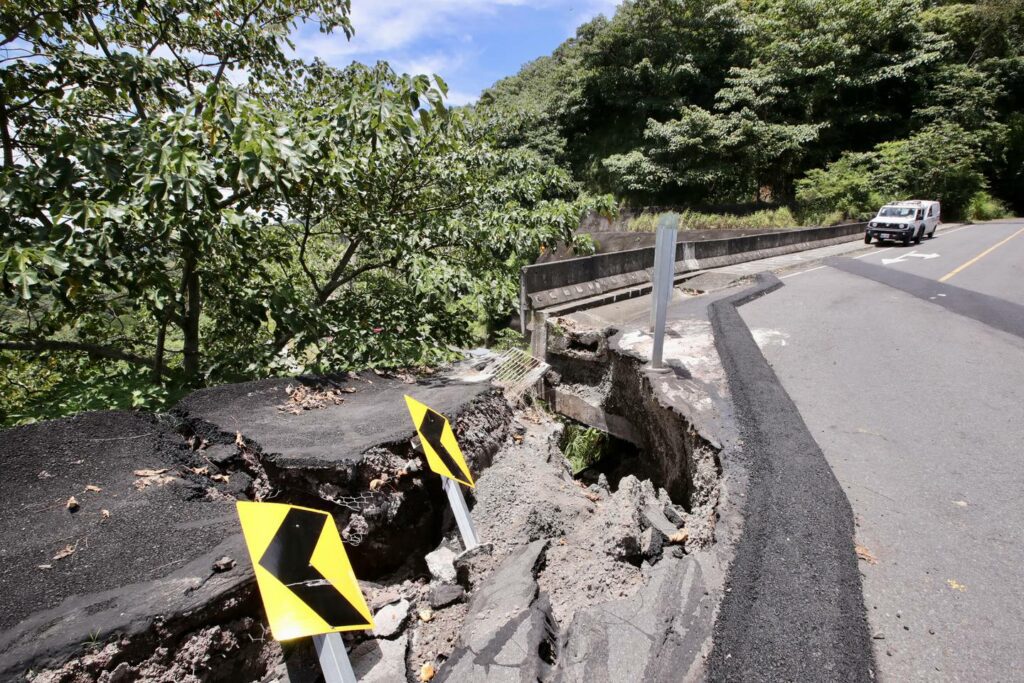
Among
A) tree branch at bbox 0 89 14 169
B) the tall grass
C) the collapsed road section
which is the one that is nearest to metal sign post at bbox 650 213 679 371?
the collapsed road section

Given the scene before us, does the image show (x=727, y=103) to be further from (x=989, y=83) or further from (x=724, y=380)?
(x=724, y=380)

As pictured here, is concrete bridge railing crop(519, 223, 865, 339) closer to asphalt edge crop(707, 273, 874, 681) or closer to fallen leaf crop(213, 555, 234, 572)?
asphalt edge crop(707, 273, 874, 681)

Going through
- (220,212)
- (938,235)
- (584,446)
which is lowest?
(584,446)

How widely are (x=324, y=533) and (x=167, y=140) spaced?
339 cm

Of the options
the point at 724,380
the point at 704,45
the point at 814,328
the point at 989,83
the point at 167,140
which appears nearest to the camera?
the point at 167,140

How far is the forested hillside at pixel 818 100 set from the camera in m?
28.1

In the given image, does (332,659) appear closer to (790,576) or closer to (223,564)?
(223,564)

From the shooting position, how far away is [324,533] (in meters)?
2.71

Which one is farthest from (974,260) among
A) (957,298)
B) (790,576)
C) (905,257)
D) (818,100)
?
(818,100)

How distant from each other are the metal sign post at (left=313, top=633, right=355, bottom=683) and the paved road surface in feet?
7.51

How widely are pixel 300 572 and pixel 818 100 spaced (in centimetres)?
3621

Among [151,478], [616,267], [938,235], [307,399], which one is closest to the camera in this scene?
[151,478]

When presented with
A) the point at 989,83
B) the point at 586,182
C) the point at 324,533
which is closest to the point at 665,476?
the point at 324,533

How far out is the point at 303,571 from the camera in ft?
8.23
